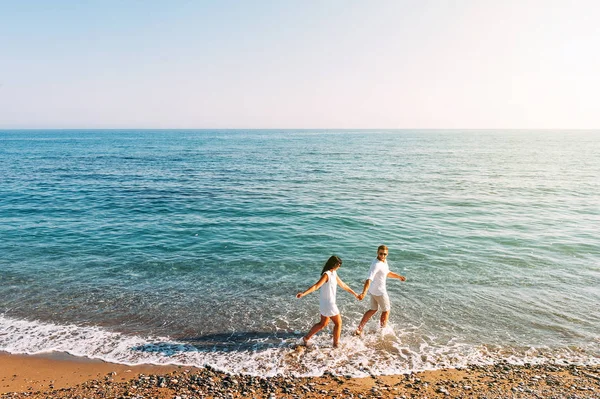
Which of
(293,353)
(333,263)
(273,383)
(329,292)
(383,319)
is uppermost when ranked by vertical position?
(333,263)

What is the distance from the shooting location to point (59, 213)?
78.1 ft

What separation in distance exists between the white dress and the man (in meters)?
0.82

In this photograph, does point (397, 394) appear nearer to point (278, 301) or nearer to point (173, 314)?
point (278, 301)

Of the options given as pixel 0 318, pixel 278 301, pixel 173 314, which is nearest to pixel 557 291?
pixel 278 301

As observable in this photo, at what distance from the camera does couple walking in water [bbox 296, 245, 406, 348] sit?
901cm

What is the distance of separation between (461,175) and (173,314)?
125ft

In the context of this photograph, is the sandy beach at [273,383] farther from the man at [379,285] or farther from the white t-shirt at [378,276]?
the white t-shirt at [378,276]

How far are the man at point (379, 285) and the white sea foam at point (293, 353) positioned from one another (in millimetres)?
424

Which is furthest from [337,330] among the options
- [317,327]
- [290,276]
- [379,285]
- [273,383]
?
[290,276]

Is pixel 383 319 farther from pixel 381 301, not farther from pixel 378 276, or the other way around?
pixel 378 276

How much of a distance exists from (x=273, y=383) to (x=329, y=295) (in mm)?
2359

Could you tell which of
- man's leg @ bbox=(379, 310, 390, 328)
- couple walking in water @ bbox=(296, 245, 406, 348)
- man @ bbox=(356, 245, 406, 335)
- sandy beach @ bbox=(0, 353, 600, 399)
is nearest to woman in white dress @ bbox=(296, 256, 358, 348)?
couple walking in water @ bbox=(296, 245, 406, 348)

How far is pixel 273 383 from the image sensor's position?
7.93 meters

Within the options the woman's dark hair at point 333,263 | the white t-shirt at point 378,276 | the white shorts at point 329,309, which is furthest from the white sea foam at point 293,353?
the woman's dark hair at point 333,263
